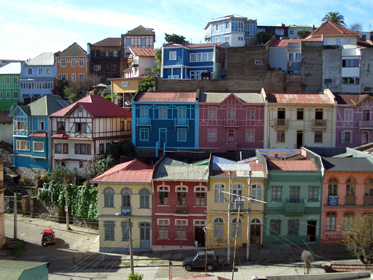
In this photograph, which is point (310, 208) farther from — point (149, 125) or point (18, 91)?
point (18, 91)

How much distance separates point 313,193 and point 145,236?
1425 cm

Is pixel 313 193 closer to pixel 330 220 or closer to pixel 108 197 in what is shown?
pixel 330 220

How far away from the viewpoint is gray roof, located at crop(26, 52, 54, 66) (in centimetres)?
7812

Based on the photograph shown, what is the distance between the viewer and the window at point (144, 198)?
34812 mm

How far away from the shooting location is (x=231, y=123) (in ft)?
152

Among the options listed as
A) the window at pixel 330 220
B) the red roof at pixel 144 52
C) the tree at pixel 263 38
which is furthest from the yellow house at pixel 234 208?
the tree at pixel 263 38

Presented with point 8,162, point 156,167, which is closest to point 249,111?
point 156,167

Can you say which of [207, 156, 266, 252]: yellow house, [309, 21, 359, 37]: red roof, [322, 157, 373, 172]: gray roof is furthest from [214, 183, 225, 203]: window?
[309, 21, 359, 37]: red roof

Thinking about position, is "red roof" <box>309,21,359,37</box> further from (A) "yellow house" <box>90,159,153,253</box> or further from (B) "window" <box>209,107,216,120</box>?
(A) "yellow house" <box>90,159,153,253</box>

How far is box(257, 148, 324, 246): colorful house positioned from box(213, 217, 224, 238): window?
3.50 metres

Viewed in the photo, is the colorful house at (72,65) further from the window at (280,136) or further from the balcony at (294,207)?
the balcony at (294,207)

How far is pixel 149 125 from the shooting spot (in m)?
47.2

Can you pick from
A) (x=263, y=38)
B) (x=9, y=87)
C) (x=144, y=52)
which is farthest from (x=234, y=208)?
(x=9, y=87)

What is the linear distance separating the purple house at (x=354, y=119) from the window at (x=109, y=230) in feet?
87.3
